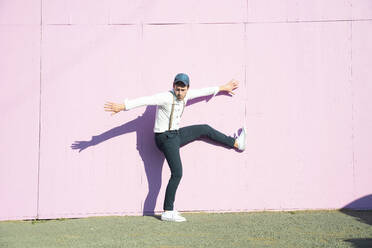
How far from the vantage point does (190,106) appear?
504 centimetres

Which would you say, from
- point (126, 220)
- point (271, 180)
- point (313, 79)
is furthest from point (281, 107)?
point (126, 220)

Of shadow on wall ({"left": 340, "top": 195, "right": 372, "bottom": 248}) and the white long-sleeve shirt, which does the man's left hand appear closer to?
the white long-sleeve shirt

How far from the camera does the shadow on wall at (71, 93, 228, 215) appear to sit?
16.4 ft

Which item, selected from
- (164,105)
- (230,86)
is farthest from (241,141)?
(164,105)

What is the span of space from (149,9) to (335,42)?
227 centimetres

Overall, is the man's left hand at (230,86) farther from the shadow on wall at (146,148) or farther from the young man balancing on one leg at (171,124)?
the shadow on wall at (146,148)

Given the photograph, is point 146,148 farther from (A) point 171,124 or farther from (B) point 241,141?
(B) point 241,141

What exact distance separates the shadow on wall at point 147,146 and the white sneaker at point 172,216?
38 cm

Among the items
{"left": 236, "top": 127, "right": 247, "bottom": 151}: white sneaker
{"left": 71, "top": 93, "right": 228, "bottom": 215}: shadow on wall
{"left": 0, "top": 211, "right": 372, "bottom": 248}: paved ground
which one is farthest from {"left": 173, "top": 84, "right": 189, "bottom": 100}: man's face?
{"left": 0, "top": 211, "right": 372, "bottom": 248}: paved ground

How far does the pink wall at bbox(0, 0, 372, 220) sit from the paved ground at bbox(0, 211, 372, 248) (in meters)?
0.25

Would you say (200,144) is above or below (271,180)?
above

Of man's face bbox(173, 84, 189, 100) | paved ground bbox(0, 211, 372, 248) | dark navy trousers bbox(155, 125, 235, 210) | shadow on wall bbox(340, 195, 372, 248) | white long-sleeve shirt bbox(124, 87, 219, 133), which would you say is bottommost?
paved ground bbox(0, 211, 372, 248)

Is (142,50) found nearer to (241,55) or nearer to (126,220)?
(241,55)

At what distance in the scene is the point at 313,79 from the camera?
5055mm
